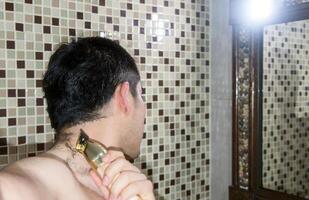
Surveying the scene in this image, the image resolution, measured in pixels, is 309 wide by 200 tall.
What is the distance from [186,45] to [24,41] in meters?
0.80

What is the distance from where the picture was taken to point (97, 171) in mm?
725

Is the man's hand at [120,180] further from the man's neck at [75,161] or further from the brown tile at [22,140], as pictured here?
the brown tile at [22,140]

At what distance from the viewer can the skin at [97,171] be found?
71 centimetres

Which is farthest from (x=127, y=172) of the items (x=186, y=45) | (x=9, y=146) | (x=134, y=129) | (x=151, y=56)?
(x=186, y=45)

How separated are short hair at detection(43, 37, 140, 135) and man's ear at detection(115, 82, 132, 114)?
0.02m

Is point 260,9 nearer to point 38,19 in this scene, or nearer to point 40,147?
point 38,19

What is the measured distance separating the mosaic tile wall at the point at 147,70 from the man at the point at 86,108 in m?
0.40

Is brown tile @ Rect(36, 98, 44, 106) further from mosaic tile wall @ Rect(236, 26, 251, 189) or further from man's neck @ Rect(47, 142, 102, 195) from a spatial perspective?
mosaic tile wall @ Rect(236, 26, 251, 189)

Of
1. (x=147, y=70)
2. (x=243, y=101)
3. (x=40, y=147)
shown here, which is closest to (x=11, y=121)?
(x=40, y=147)

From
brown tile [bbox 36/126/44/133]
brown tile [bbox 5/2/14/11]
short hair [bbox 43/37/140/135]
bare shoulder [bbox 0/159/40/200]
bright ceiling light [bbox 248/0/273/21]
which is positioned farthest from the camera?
bright ceiling light [bbox 248/0/273/21]

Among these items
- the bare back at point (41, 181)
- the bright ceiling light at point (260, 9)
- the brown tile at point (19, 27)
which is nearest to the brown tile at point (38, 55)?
the brown tile at point (19, 27)

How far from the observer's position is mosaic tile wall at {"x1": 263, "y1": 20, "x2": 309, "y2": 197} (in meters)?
1.54

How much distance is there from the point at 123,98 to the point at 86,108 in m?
0.11

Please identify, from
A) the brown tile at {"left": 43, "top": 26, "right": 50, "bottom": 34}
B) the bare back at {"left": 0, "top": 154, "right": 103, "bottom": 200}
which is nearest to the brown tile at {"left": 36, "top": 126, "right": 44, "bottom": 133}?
the brown tile at {"left": 43, "top": 26, "right": 50, "bottom": 34}
